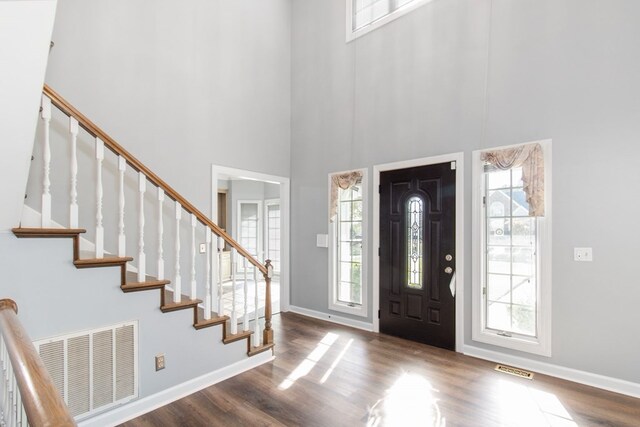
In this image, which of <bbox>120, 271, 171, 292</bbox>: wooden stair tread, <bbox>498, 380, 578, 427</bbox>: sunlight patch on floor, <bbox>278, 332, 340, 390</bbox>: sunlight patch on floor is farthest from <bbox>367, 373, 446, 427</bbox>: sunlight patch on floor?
<bbox>120, 271, 171, 292</bbox>: wooden stair tread

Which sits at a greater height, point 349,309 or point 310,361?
point 349,309

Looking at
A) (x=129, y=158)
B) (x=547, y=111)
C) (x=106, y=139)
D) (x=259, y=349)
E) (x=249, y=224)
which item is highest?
(x=547, y=111)

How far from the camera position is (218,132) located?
4195mm

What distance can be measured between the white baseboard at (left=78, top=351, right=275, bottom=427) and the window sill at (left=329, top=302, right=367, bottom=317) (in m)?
1.55

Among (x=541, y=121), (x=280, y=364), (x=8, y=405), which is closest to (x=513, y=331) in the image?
(x=541, y=121)

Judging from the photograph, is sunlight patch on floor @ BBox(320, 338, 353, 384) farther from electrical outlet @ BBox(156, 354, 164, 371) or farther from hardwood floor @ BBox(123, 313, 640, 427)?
electrical outlet @ BBox(156, 354, 164, 371)

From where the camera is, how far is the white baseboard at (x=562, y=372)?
2619 millimetres

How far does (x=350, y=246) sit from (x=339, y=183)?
96 centimetres

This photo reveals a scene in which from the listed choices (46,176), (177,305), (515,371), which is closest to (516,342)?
(515,371)

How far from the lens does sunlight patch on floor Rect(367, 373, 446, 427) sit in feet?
7.47

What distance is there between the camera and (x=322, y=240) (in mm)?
4746

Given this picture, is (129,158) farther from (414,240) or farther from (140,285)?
(414,240)

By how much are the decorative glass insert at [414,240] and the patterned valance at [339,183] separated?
2.84 feet

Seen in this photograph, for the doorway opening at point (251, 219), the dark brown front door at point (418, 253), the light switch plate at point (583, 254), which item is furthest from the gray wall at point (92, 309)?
the doorway opening at point (251, 219)
